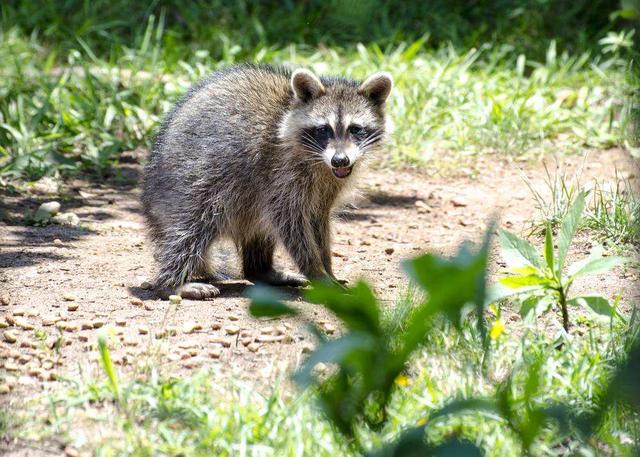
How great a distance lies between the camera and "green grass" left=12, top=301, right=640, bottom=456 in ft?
9.65

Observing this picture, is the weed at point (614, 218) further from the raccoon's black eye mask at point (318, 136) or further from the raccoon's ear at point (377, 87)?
the raccoon's black eye mask at point (318, 136)

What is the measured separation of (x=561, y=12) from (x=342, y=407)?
9388 mm

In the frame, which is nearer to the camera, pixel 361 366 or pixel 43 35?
pixel 361 366

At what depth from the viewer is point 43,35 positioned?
30.1 ft

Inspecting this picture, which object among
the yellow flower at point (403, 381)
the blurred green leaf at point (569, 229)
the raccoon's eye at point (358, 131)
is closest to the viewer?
the yellow flower at point (403, 381)

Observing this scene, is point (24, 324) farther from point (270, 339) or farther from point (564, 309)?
point (564, 309)

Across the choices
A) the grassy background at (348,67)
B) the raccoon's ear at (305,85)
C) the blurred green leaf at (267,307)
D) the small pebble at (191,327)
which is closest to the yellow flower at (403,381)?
the small pebble at (191,327)

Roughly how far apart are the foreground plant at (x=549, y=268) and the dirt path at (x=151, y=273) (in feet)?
2.34

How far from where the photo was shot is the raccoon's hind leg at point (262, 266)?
555 cm

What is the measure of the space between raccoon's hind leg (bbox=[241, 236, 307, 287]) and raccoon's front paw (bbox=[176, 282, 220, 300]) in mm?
587

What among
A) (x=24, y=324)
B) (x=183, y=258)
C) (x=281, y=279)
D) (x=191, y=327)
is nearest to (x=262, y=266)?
(x=281, y=279)

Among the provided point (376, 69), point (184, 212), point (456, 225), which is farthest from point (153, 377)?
point (376, 69)

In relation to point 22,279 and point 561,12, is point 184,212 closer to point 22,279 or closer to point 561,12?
point 22,279

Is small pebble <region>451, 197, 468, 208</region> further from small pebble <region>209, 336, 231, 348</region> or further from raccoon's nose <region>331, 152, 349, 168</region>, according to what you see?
small pebble <region>209, 336, 231, 348</region>
